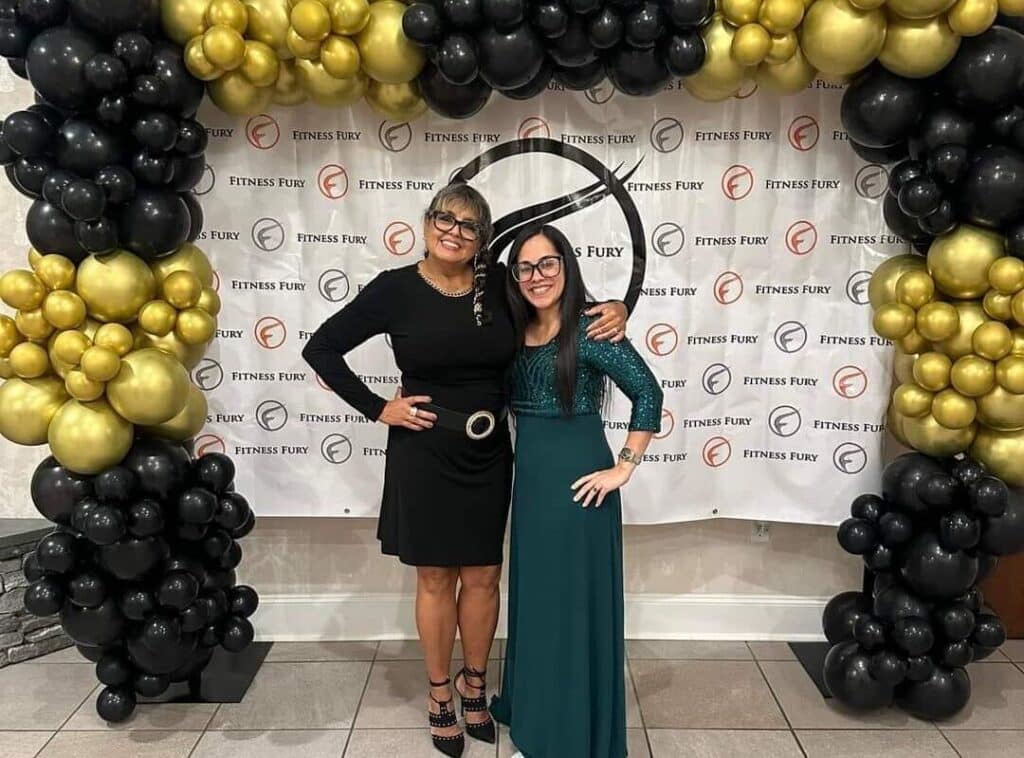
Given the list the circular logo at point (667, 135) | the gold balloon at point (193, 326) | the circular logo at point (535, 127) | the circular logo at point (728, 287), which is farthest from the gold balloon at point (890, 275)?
the gold balloon at point (193, 326)

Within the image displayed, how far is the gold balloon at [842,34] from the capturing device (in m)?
2.14

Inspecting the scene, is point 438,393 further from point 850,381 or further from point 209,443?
point 850,381

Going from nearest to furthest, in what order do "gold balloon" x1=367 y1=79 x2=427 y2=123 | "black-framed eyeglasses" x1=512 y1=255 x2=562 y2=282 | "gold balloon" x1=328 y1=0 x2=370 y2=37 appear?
"black-framed eyeglasses" x1=512 y1=255 x2=562 y2=282 → "gold balloon" x1=328 y1=0 x2=370 y2=37 → "gold balloon" x1=367 y1=79 x2=427 y2=123

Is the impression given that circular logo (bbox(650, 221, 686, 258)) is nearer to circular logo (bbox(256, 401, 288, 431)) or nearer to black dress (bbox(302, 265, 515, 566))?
black dress (bbox(302, 265, 515, 566))

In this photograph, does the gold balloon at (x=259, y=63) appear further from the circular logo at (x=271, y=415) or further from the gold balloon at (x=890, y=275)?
the gold balloon at (x=890, y=275)

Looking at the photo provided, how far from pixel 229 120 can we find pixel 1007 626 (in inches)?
130

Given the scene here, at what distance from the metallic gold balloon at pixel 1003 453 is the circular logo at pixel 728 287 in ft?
2.73

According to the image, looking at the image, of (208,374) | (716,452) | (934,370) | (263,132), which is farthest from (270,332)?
(934,370)

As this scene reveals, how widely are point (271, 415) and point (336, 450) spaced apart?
0.83 ft

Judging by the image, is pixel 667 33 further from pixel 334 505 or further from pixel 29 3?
pixel 334 505

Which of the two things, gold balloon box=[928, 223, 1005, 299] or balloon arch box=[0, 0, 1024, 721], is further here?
gold balloon box=[928, 223, 1005, 299]

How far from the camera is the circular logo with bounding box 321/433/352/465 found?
2.92 m

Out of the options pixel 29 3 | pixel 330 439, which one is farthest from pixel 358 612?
pixel 29 3

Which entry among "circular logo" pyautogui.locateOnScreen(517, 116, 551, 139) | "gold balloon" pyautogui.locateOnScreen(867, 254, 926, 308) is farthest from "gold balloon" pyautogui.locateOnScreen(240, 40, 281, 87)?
"gold balloon" pyautogui.locateOnScreen(867, 254, 926, 308)
